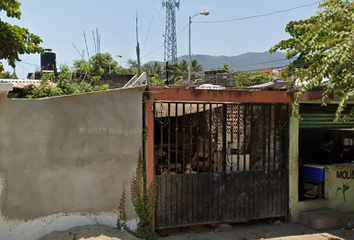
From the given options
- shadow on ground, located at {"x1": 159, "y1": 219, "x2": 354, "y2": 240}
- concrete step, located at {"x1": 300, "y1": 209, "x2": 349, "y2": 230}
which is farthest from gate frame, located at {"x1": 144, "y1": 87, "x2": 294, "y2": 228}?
concrete step, located at {"x1": 300, "y1": 209, "x2": 349, "y2": 230}

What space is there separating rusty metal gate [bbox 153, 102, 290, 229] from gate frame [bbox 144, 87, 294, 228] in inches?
8.2

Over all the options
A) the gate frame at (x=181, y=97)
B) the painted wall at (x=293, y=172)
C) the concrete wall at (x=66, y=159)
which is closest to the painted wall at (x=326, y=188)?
the painted wall at (x=293, y=172)

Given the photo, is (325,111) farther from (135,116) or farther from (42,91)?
(42,91)

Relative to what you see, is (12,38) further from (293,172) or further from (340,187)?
(340,187)

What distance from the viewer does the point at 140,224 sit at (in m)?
6.15

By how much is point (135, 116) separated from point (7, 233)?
2811 millimetres

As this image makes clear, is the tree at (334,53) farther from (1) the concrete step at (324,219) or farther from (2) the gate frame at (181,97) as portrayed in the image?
(1) the concrete step at (324,219)

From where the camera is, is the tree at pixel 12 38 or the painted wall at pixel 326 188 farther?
the painted wall at pixel 326 188

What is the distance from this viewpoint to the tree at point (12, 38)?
6637 millimetres

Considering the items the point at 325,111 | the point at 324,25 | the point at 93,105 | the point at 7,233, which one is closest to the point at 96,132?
the point at 93,105

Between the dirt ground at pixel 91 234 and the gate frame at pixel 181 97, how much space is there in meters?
0.99

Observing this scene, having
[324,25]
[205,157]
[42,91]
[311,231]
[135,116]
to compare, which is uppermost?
[324,25]

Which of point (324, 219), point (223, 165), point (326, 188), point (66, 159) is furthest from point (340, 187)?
point (66, 159)

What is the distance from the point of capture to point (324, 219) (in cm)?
709
